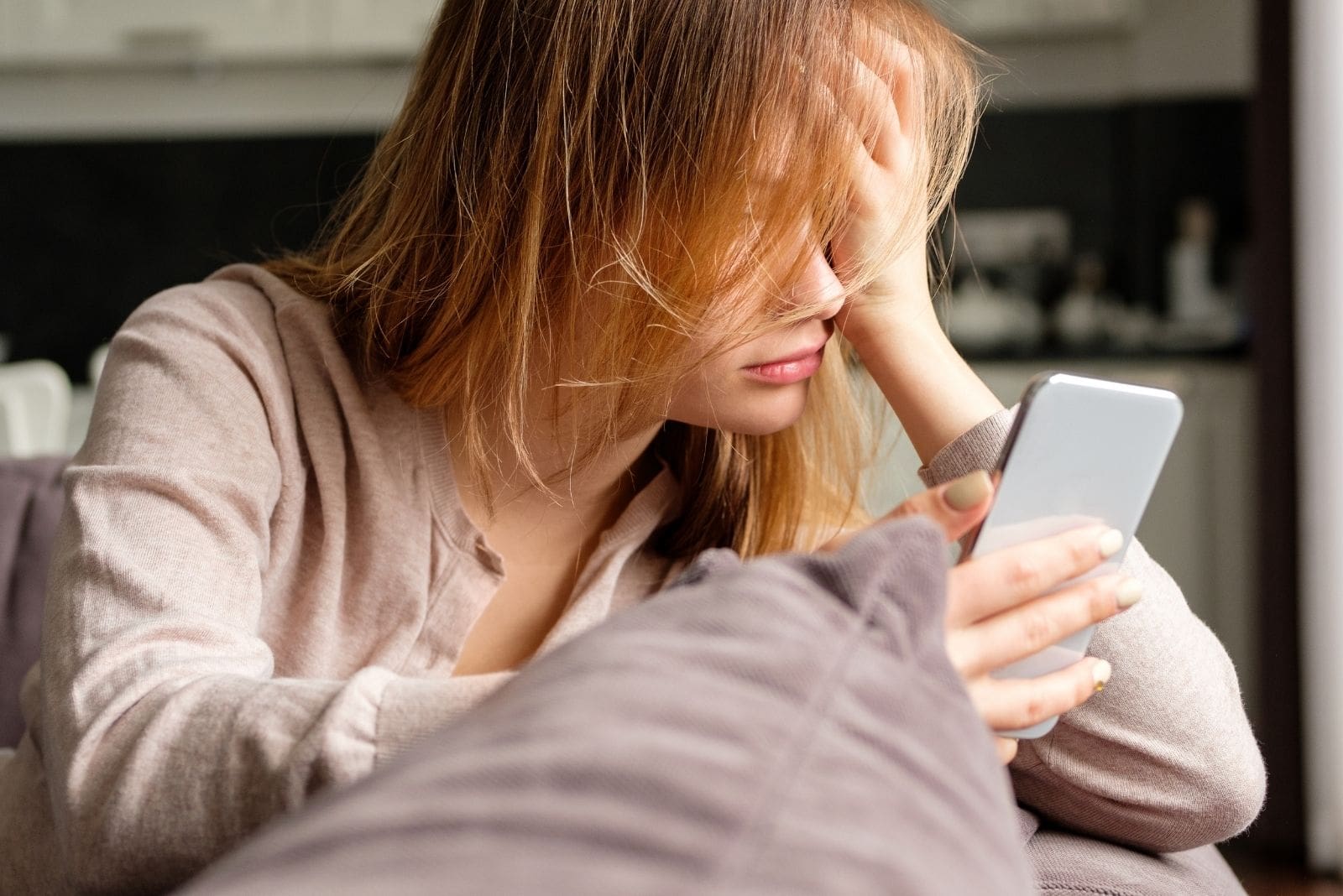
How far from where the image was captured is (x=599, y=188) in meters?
0.85

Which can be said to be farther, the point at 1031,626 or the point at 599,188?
the point at 599,188

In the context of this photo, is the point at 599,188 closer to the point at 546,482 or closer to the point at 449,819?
the point at 546,482

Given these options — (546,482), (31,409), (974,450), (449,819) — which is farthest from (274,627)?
(31,409)

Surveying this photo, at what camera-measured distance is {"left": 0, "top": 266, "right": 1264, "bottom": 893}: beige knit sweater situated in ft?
1.90

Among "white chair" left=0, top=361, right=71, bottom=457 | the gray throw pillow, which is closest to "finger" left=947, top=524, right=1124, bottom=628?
the gray throw pillow

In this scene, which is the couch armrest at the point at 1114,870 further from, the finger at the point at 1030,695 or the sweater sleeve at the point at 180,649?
the sweater sleeve at the point at 180,649

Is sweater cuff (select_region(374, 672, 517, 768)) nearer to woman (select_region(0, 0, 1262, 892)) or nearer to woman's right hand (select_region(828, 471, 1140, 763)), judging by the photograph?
woman (select_region(0, 0, 1262, 892))

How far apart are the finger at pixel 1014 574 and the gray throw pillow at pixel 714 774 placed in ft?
0.50

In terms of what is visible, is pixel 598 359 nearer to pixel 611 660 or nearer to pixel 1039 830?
pixel 1039 830

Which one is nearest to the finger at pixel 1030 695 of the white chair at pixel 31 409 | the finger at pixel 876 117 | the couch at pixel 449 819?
the couch at pixel 449 819

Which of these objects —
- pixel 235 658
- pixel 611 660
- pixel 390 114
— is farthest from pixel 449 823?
pixel 390 114

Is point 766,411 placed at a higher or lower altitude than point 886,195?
lower

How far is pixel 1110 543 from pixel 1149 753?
19 centimetres

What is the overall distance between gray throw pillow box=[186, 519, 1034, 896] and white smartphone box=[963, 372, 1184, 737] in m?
0.23
